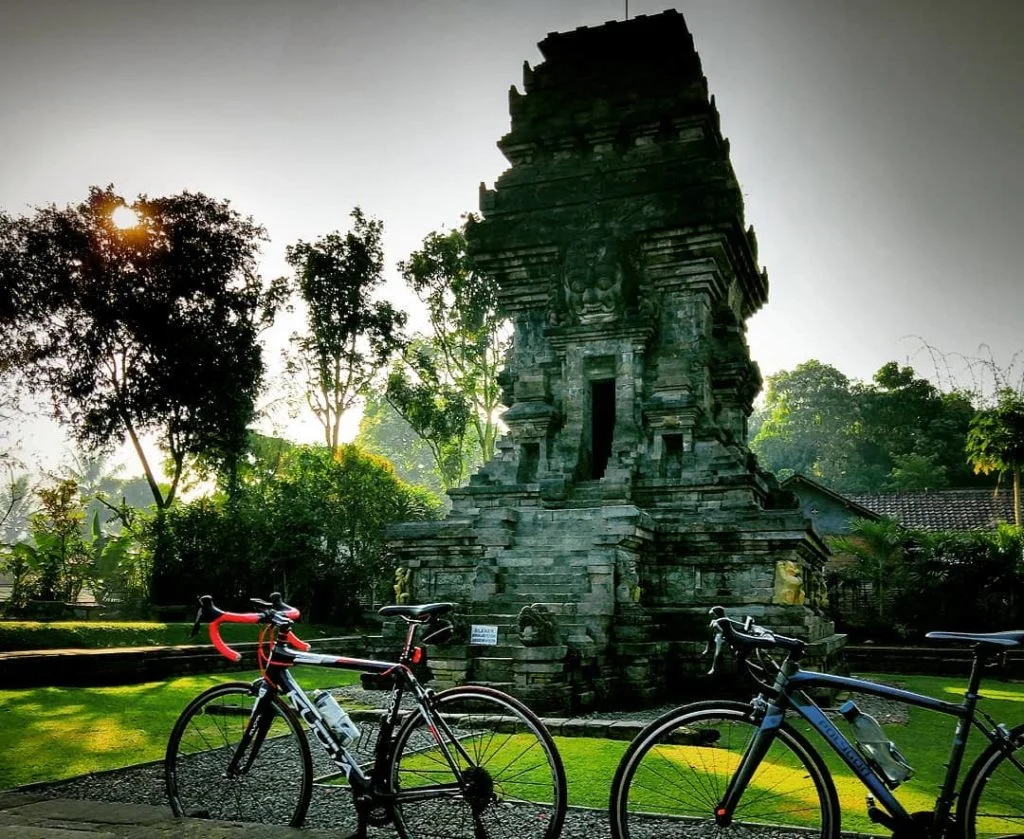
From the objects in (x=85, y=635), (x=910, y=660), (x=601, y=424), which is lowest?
(x=910, y=660)

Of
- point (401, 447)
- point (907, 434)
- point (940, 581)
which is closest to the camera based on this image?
point (940, 581)

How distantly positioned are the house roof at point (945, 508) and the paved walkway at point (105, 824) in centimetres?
3054

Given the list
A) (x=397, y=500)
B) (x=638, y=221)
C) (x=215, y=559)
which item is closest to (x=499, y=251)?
(x=638, y=221)

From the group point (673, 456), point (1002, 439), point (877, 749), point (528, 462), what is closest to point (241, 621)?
point (877, 749)

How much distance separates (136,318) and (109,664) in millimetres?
14749

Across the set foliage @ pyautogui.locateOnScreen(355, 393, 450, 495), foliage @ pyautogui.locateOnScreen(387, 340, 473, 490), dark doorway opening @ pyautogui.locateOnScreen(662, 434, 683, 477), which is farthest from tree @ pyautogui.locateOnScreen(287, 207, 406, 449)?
foliage @ pyautogui.locateOnScreen(355, 393, 450, 495)

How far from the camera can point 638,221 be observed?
16.7m

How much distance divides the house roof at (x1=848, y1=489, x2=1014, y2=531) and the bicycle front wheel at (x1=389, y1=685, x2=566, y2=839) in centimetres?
2951

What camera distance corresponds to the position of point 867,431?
46438mm

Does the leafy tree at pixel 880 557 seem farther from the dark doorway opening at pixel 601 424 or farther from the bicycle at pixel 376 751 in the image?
the bicycle at pixel 376 751

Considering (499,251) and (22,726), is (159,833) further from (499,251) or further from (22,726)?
(499,251)

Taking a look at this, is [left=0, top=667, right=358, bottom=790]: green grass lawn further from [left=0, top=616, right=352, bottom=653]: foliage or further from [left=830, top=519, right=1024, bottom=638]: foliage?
[left=830, top=519, right=1024, bottom=638]: foliage

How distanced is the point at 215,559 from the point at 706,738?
20767 millimetres

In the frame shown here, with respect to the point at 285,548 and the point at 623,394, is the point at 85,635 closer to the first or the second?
the point at 285,548
